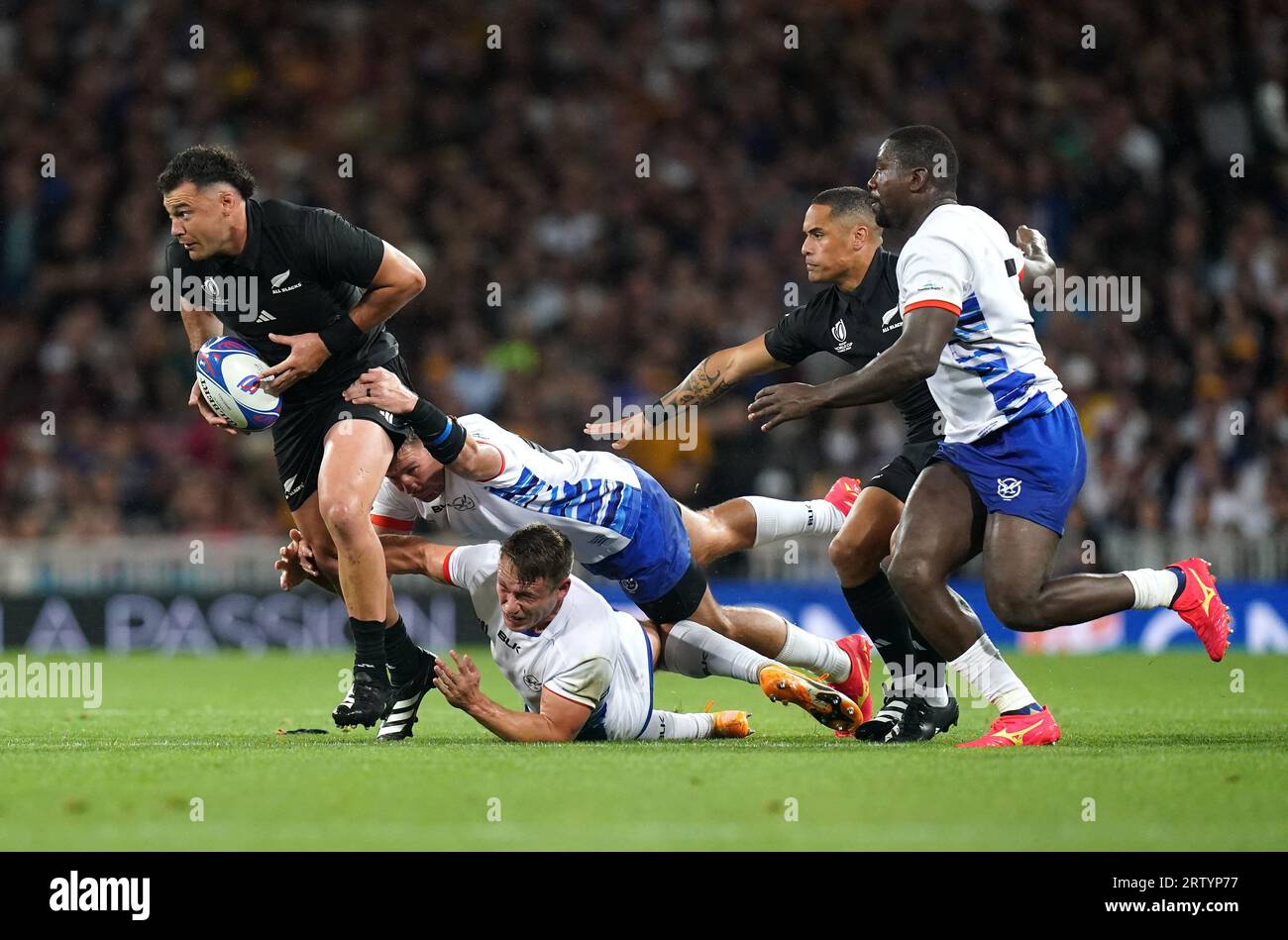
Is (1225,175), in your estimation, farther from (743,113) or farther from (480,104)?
(480,104)

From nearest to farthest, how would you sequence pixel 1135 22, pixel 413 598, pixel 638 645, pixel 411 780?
pixel 411 780
pixel 638 645
pixel 413 598
pixel 1135 22

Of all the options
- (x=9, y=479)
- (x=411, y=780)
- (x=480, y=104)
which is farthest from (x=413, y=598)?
(x=411, y=780)

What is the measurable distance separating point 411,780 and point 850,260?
10.5ft

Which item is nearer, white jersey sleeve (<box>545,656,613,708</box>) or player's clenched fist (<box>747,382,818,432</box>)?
player's clenched fist (<box>747,382,818,432</box>)

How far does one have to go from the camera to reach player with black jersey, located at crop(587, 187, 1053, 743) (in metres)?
7.27

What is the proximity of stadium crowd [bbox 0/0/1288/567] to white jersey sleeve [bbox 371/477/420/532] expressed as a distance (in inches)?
268

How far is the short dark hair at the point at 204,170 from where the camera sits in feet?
23.4

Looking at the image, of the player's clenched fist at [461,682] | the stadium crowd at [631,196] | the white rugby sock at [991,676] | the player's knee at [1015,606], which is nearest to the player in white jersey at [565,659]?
the player's clenched fist at [461,682]

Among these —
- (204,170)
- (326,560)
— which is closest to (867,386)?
(326,560)

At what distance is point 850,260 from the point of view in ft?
24.9

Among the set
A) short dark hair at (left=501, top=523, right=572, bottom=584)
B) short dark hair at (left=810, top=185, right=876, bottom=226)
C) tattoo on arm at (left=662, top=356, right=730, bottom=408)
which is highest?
short dark hair at (left=810, top=185, right=876, bottom=226)

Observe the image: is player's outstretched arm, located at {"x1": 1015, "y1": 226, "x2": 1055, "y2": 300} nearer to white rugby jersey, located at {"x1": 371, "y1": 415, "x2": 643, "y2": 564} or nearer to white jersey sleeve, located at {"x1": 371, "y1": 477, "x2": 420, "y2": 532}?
white rugby jersey, located at {"x1": 371, "y1": 415, "x2": 643, "y2": 564}

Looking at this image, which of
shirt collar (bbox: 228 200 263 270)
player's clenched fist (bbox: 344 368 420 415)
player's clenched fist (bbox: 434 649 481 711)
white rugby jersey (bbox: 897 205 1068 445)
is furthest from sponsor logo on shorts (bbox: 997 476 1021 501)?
shirt collar (bbox: 228 200 263 270)

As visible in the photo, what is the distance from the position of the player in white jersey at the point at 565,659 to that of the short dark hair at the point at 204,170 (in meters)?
1.67
